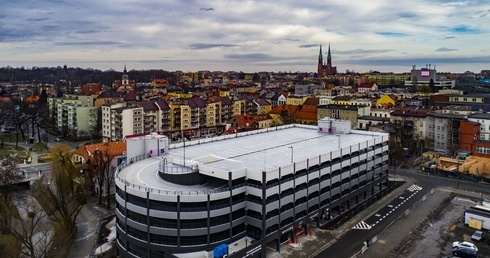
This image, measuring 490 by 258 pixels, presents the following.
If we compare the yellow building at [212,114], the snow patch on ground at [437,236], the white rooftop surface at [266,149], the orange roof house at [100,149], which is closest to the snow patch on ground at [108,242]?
the white rooftop surface at [266,149]

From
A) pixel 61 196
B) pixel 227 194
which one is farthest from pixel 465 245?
pixel 61 196

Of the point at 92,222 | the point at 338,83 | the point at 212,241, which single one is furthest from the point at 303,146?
the point at 338,83

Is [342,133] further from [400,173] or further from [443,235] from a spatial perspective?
[443,235]

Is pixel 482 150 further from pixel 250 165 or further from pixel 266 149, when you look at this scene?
pixel 250 165

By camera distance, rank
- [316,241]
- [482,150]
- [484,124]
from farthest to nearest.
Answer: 1. [484,124]
2. [482,150]
3. [316,241]

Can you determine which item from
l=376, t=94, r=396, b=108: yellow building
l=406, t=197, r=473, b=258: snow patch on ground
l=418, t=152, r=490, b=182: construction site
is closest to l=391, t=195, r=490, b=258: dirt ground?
l=406, t=197, r=473, b=258: snow patch on ground
